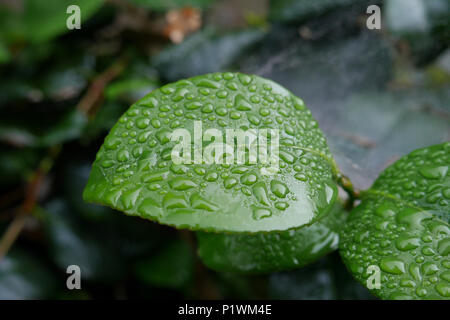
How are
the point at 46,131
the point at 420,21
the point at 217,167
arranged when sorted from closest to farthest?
the point at 217,167, the point at 420,21, the point at 46,131

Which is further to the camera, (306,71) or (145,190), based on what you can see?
(306,71)

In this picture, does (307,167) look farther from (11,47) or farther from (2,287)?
(11,47)

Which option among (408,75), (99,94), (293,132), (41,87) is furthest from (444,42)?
(41,87)

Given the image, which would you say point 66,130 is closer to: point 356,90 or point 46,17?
point 46,17

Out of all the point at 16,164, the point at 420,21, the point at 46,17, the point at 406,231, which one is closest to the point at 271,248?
the point at 406,231

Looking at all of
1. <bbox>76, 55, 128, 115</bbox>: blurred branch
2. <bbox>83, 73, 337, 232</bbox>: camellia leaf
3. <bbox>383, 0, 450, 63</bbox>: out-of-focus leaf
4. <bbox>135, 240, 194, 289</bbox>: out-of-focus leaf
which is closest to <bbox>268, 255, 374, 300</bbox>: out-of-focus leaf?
<bbox>83, 73, 337, 232</bbox>: camellia leaf
